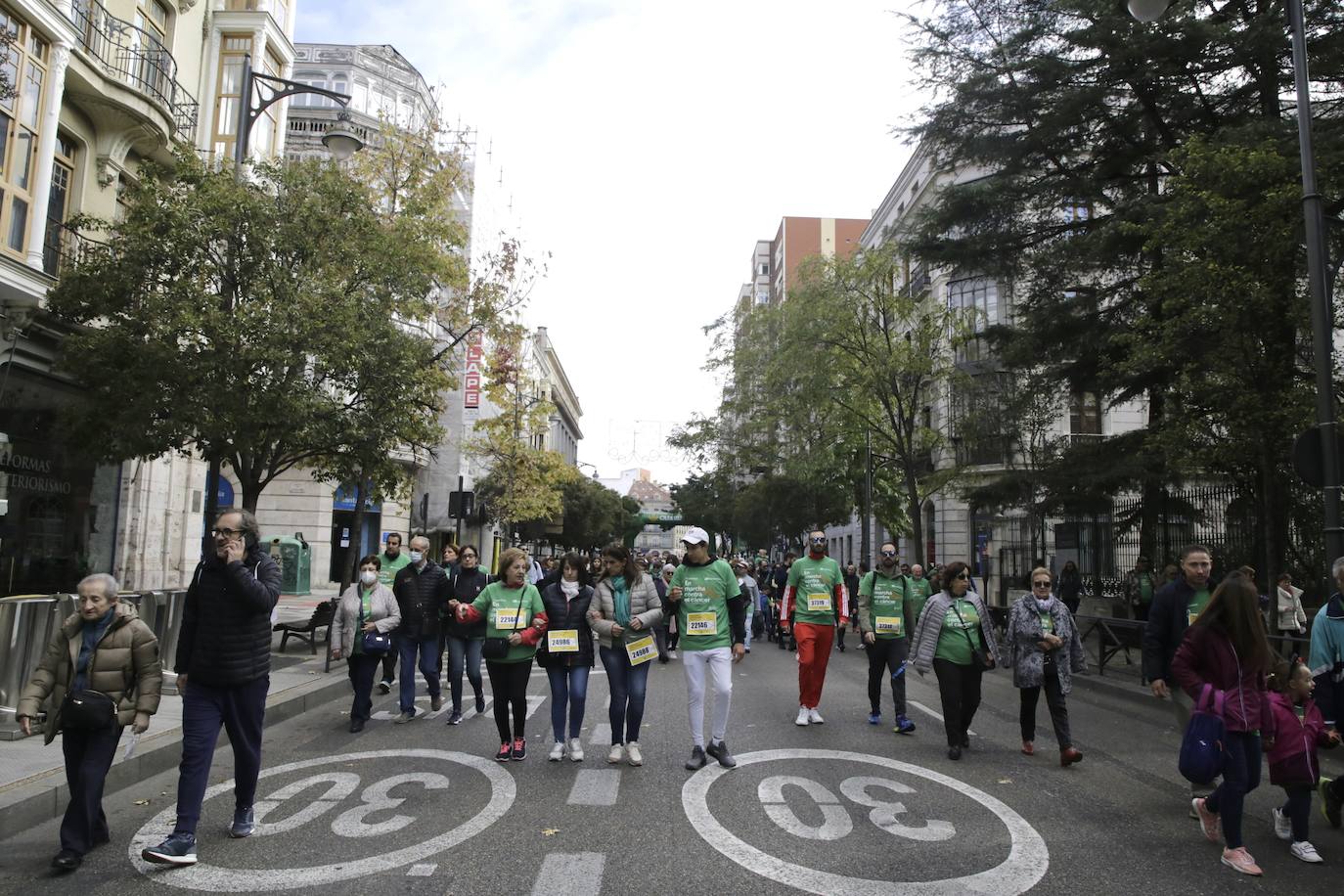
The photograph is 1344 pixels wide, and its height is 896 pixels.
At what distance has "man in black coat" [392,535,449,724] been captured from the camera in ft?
31.6

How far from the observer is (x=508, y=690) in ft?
24.5

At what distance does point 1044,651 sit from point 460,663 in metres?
A: 5.61

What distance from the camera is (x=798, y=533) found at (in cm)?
4356

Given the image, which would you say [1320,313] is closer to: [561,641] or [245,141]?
[561,641]

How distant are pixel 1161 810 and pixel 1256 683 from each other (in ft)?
4.96

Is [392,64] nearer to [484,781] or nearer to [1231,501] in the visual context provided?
[1231,501]

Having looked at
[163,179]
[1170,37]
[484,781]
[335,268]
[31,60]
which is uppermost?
[1170,37]

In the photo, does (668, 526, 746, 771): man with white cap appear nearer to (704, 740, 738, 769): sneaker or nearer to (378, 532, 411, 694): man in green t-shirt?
(704, 740, 738, 769): sneaker

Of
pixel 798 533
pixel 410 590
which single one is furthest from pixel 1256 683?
pixel 798 533

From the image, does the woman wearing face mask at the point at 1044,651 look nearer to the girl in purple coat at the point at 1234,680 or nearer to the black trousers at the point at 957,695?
the black trousers at the point at 957,695

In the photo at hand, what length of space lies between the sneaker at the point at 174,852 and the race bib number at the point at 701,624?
3.72 metres

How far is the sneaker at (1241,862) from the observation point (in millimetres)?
4817

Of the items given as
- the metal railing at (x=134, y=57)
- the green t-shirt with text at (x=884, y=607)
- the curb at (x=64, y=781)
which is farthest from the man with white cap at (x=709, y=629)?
the metal railing at (x=134, y=57)

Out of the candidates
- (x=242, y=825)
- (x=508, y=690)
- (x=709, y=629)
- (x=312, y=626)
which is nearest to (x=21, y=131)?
(x=312, y=626)
